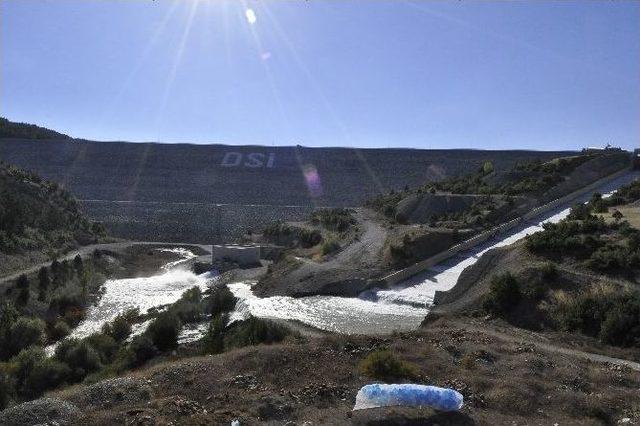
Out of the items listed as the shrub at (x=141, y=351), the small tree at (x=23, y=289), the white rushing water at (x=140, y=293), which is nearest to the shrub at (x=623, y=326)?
the shrub at (x=141, y=351)

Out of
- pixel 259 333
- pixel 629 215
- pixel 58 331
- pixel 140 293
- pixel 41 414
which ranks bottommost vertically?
pixel 58 331

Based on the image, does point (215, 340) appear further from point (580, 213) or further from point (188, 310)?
point (580, 213)

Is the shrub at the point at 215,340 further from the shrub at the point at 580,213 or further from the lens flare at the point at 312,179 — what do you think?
the lens flare at the point at 312,179

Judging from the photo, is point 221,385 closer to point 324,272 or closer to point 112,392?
point 112,392

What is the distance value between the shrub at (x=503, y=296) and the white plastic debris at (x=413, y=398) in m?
8.67

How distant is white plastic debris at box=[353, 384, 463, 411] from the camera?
8859 mm

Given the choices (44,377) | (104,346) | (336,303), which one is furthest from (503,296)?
(44,377)

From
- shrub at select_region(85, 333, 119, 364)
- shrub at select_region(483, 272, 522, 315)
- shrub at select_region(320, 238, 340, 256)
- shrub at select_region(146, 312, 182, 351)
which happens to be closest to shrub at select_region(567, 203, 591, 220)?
shrub at select_region(483, 272, 522, 315)

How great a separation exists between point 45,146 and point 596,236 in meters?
63.3

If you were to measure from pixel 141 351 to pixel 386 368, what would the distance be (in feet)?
26.4

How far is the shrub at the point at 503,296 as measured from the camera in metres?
17.2

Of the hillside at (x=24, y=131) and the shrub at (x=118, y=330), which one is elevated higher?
the hillside at (x=24, y=131)

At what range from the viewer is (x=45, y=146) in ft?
234

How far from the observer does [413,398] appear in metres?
8.88
